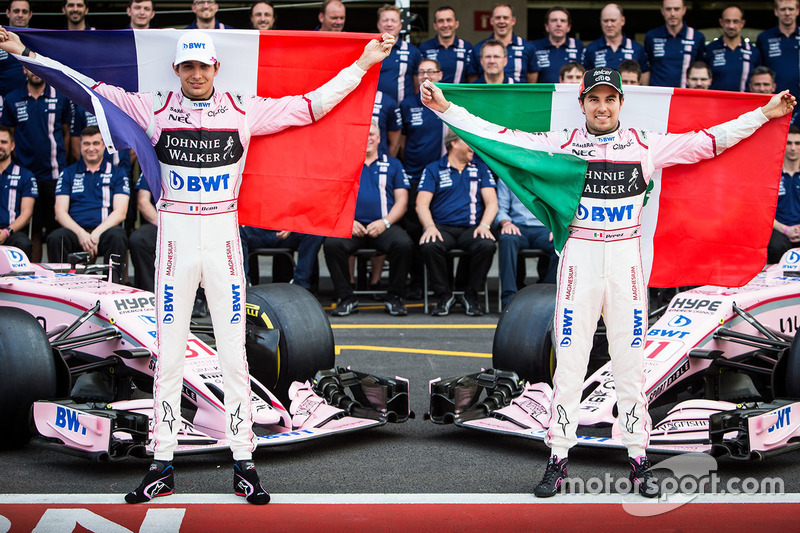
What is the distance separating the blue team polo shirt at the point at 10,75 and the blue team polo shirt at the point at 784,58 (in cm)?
816

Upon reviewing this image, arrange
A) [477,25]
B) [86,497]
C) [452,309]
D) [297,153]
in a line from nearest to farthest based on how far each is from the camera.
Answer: [86,497] < [297,153] < [452,309] < [477,25]

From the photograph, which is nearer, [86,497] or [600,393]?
[86,497]

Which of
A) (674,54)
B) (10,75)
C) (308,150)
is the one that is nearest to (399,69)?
(674,54)

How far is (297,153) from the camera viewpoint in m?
5.66

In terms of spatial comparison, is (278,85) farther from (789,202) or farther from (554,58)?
(789,202)

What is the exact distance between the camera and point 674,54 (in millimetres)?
10781

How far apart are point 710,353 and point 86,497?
361 centimetres

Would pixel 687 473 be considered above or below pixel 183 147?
below

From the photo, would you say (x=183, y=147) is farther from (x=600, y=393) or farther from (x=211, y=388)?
(x=600, y=393)

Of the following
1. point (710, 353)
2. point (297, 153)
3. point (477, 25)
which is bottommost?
point (710, 353)

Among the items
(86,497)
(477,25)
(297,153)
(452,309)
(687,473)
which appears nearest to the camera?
(86,497)

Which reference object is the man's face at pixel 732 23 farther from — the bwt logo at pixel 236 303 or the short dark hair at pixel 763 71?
the bwt logo at pixel 236 303

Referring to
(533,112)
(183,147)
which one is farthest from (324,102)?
(533,112)

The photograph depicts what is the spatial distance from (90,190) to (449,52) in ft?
13.2
